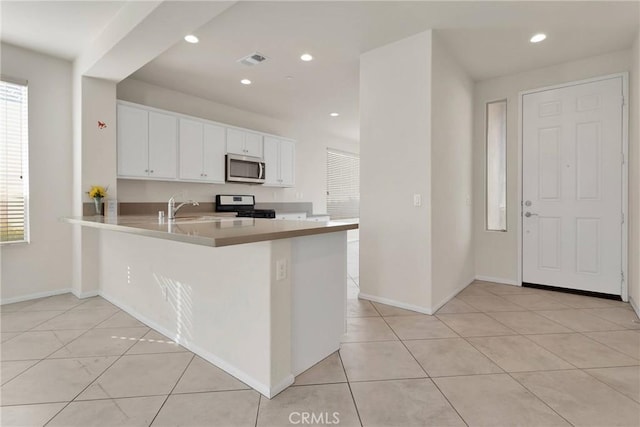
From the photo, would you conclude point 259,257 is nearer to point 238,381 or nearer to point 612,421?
point 238,381

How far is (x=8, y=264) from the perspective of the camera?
3.25 meters

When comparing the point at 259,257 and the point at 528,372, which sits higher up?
the point at 259,257

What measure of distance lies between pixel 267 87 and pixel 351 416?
12.9ft

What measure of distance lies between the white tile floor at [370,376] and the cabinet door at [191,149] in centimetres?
206

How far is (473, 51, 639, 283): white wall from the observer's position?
3637mm

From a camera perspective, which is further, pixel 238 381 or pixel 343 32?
pixel 343 32

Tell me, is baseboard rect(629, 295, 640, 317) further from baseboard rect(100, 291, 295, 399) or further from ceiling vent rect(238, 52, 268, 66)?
ceiling vent rect(238, 52, 268, 66)

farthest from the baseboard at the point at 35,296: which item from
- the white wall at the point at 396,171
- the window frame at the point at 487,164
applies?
the window frame at the point at 487,164

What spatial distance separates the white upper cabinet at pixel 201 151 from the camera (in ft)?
13.8

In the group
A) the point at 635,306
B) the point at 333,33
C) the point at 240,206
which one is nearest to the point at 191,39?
the point at 333,33

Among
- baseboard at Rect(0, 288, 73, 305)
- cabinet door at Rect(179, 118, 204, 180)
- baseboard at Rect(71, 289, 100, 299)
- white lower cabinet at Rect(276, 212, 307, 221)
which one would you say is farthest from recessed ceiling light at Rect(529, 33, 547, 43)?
baseboard at Rect(0, 288, 73, 305)

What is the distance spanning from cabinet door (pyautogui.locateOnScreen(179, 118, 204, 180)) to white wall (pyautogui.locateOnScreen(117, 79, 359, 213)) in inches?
14.1

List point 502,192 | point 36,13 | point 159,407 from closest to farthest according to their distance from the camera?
1. point 159,407
2. point 36,13
3. point 502,192

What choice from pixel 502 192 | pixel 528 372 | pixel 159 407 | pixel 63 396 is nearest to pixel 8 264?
pixel 63 396
